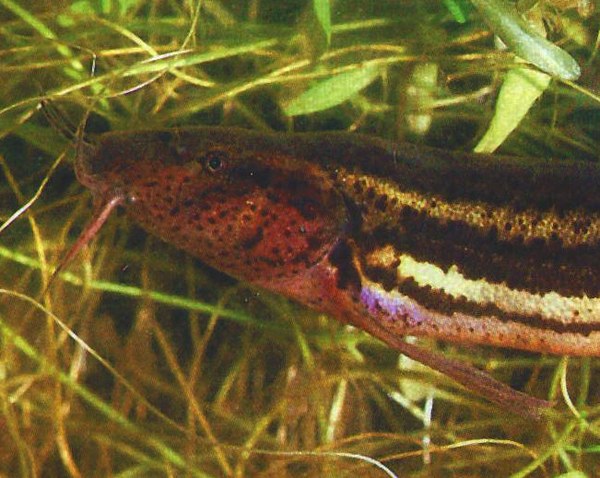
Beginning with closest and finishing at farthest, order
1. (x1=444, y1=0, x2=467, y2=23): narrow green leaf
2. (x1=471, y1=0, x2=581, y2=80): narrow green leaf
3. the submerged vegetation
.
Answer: (x1=471, y1=0, x2=581, y2=80): narrow green leaf → (x1=444, y1=0, x2=467, y2=23): narrow green leaf → the submerged vegetation

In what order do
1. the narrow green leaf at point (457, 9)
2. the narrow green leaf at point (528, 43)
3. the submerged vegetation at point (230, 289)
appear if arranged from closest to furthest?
the narrow green leaf at point (528, 43) → the narrow green leaf at point (457, 9) → the submerged vegetation at point (230, 289)

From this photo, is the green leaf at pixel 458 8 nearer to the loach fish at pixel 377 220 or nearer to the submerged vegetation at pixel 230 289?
the submerged vegetation at pixel 230 289

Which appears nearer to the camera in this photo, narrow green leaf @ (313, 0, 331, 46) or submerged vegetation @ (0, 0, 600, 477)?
narrow green leaf @ (313, 0, 331, 46)

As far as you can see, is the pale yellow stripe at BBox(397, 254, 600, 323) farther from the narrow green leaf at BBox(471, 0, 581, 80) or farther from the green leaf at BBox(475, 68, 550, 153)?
the narrow green leaf at BBox(471, 0, 581, 80)

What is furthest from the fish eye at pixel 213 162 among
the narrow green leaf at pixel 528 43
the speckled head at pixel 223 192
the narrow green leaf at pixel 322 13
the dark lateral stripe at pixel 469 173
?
the narrow green leaf at pixel 528 43

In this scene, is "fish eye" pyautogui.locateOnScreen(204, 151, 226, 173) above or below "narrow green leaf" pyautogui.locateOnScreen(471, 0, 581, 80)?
below

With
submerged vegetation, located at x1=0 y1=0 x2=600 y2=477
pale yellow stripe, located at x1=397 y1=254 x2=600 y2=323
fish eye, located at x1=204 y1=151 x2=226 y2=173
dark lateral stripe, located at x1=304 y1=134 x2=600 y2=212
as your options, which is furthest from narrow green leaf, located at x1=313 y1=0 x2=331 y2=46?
pale yellow stripe, located at x1=397 y1=254 x2=600 y2=323

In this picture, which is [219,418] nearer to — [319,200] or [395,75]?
[319,200]

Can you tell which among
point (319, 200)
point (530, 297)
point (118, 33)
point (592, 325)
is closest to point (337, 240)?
point (319, 200)
